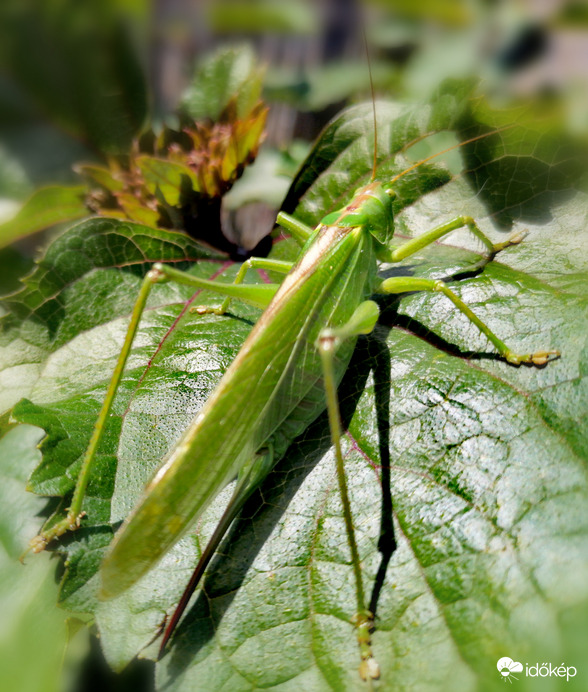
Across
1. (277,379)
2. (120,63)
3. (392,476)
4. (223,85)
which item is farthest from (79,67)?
(392,476)

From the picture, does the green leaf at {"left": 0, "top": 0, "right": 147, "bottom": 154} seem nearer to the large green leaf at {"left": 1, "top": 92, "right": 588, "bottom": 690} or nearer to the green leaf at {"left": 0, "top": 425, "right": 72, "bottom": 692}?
the large green leaf at {"left": 1, "top": 92, "right": 588, "bottom": 690}

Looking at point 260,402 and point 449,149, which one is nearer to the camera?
point 260,402

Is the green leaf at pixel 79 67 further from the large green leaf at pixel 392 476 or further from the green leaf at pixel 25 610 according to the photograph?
the green leaf at pixel 25 610

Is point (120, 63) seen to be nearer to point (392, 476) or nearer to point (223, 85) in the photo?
point (223, 85)

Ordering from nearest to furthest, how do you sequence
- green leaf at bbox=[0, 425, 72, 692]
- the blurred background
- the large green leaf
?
the large green leaf < green leaf at bbox=[0, 425, 72, 692] < the blurred background

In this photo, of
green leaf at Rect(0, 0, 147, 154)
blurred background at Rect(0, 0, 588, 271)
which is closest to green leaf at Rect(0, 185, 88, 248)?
blurred background at Rect(0, 0, 588, 271)

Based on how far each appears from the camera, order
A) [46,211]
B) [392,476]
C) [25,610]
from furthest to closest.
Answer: [46,211]
[25,610]
[392,476]

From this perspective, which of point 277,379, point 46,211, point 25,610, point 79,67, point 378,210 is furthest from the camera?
point 79,67

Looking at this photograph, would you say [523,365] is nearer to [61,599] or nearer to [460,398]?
[460,398]
